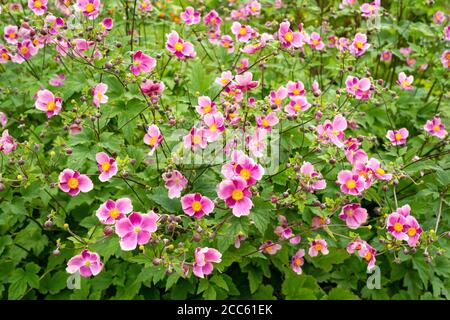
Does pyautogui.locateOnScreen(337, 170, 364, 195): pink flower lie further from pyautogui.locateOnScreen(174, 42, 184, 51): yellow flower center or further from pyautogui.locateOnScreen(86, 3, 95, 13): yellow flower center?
pyautogui.locateOnScreen(86, 3, 95, 13): yellow flower center

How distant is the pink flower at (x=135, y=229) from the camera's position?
6.31ft

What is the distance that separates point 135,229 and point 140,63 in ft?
2.87

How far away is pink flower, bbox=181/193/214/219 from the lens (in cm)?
207

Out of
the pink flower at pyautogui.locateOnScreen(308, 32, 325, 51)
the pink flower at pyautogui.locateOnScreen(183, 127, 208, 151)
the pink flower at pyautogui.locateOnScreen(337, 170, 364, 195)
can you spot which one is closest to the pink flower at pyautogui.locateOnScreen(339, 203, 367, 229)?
the pink flower at pyautogui.locateOnScreen(337, 170, 364, 195)

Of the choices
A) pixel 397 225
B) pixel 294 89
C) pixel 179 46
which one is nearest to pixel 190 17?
pixel 179 46

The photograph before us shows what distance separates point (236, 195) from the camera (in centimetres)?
199

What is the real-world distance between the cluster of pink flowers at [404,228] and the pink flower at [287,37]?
104 centimetres

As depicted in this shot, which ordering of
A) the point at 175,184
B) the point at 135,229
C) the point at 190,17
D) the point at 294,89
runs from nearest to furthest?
the point at 135,229
the point at 175,184
the point at 294,89
the point at 190,17

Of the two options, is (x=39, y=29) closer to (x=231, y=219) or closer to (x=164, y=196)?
(x=164, y=196)

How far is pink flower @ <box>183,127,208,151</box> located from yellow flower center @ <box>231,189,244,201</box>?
264 mm

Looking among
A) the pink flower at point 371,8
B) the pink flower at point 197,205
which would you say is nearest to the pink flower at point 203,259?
the pink flower at point 197,205

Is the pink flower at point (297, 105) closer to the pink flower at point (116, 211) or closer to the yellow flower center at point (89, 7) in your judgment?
the pink flower at point (116, 211)

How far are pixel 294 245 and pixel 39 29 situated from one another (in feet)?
6.16

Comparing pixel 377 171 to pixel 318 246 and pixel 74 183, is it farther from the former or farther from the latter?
pixel 74 183
